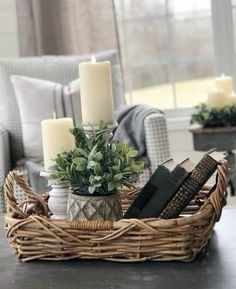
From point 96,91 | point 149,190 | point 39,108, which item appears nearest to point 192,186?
point 149,190

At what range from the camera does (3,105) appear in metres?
3.21

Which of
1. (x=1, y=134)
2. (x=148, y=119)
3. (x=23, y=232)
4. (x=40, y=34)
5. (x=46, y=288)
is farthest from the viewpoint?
(x=40, y=34)

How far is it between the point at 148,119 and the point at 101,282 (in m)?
1.64

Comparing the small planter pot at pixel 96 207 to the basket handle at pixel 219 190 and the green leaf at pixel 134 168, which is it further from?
the basket handle at pixel 219 190

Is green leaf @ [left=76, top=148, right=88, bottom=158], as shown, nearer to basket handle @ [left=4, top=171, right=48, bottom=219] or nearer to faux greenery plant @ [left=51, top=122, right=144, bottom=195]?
faux greenery plant @ [left=51, top=122, right=144, bottom=195]

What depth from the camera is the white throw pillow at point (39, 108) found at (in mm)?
3039

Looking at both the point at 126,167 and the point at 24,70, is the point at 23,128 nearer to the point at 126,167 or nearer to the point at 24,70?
the point at 24,70

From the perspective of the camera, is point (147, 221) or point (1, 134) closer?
point (147, 221)

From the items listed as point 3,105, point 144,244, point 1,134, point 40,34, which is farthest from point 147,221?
point 40,34

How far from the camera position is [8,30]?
3.71 metres

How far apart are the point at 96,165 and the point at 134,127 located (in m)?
1.57

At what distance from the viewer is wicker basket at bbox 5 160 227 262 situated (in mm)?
1212

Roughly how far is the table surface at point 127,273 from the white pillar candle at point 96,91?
333 mm

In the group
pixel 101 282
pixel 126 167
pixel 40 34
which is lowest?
pixel 101 282
